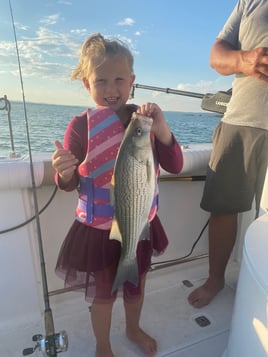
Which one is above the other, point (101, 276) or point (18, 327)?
point (101, 276)

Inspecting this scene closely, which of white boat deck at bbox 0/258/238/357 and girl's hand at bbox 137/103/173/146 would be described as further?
white boat deck at bbox 0/258/238/357

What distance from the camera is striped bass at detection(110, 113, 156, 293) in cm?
94

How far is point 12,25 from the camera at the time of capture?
159 cm

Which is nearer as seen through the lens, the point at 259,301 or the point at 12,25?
the point at 259,301

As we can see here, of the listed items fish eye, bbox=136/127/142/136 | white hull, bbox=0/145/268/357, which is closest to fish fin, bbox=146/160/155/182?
fish eye, bbox=136/127/142/136

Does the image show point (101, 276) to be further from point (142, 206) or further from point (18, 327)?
point (18, 327)

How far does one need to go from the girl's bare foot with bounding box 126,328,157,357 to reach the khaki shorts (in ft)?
2.63

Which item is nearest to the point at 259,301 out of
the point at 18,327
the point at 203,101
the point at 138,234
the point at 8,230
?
the point at 138,234

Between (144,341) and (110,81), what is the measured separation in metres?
1.30

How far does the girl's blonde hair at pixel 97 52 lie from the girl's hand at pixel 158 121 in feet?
0.86

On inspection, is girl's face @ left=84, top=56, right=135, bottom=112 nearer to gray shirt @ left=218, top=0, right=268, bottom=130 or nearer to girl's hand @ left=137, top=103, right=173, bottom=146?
girl's hand @ left=137, top=103, right=173, bottom=146

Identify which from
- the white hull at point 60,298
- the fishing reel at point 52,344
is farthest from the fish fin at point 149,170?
the white hull at point 60,298

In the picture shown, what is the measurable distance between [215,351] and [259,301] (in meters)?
0.81

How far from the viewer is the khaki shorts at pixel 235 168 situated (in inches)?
65.9
